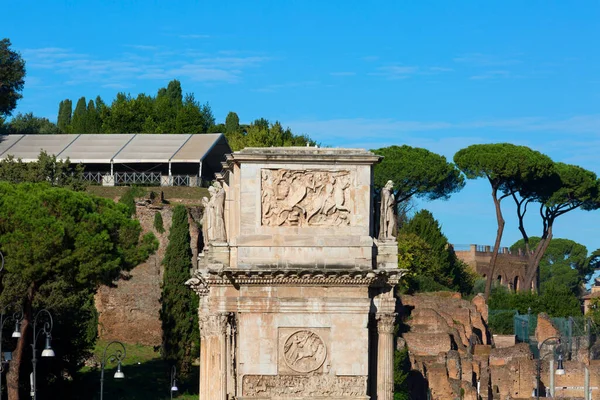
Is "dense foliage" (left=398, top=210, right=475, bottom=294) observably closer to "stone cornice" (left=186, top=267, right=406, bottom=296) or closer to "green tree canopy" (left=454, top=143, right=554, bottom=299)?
"green tree canopy" (left=454, top=143, right=554, bottom=299)

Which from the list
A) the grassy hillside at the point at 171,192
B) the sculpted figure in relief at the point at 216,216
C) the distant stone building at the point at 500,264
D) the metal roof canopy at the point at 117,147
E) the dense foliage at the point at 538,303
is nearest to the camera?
the sculpted figure in relief at the point at 216,216

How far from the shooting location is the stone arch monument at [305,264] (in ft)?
125

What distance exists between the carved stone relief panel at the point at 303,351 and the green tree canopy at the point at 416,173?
2497 inches

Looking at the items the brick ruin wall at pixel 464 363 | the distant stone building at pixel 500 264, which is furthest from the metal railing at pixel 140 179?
the distant stone building at pixel 500 264

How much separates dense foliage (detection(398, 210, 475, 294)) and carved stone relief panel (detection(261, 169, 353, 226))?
181ft

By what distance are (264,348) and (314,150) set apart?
3.97 metres

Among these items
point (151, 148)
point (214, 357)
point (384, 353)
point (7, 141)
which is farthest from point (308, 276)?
point (7, 141)

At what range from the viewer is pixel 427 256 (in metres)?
98.7

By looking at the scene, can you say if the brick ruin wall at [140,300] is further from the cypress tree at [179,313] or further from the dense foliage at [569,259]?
the dense foliage at [569,259]

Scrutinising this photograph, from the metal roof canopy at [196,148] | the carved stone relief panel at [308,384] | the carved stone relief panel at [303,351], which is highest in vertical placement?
the metal roof canopy at [196,148]

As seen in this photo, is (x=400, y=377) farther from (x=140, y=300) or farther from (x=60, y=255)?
(x=60, y=255)

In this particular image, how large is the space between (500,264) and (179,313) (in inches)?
2176

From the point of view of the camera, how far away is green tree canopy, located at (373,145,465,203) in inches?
4023

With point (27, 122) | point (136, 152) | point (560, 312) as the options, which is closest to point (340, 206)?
point (136, 152)
